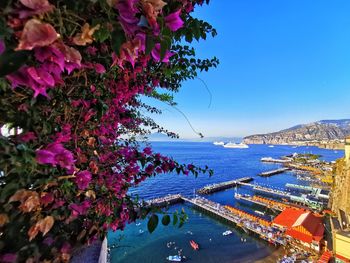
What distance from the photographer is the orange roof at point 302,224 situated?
16.9m

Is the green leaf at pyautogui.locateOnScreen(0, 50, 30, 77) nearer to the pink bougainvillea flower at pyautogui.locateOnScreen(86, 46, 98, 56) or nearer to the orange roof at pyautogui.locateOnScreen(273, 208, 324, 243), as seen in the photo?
the pink bougainvillea flower at pyautogui.locateOnScreen(86, 46, 98, 56)

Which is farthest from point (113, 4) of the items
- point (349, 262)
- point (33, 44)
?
point (349, 262)

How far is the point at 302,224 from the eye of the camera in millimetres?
17438

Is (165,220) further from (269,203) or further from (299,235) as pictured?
(269,203)

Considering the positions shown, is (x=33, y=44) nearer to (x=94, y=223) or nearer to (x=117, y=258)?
(x=94, y=223)

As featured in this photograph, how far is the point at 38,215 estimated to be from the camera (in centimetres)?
95

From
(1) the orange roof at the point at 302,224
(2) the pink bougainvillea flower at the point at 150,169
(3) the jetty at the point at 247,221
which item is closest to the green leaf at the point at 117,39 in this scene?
(2) the pink bougainvillea flower at the point at 150,169

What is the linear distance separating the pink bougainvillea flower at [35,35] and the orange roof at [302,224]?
21.5m

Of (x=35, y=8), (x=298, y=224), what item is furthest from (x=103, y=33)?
(x=298, y=224)

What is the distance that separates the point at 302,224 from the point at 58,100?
21461 mm

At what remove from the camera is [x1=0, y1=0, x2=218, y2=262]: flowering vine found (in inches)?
17.8

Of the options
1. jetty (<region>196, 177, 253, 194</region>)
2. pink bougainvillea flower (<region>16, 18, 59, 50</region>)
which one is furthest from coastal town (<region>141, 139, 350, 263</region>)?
pink bougainvillea flower (<region>16, 18, 59, 50</region>)

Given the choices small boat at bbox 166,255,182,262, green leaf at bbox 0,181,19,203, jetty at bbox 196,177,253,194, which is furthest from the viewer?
jetty at bbox 196,177,253,194

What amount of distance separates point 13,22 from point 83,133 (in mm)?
1294
